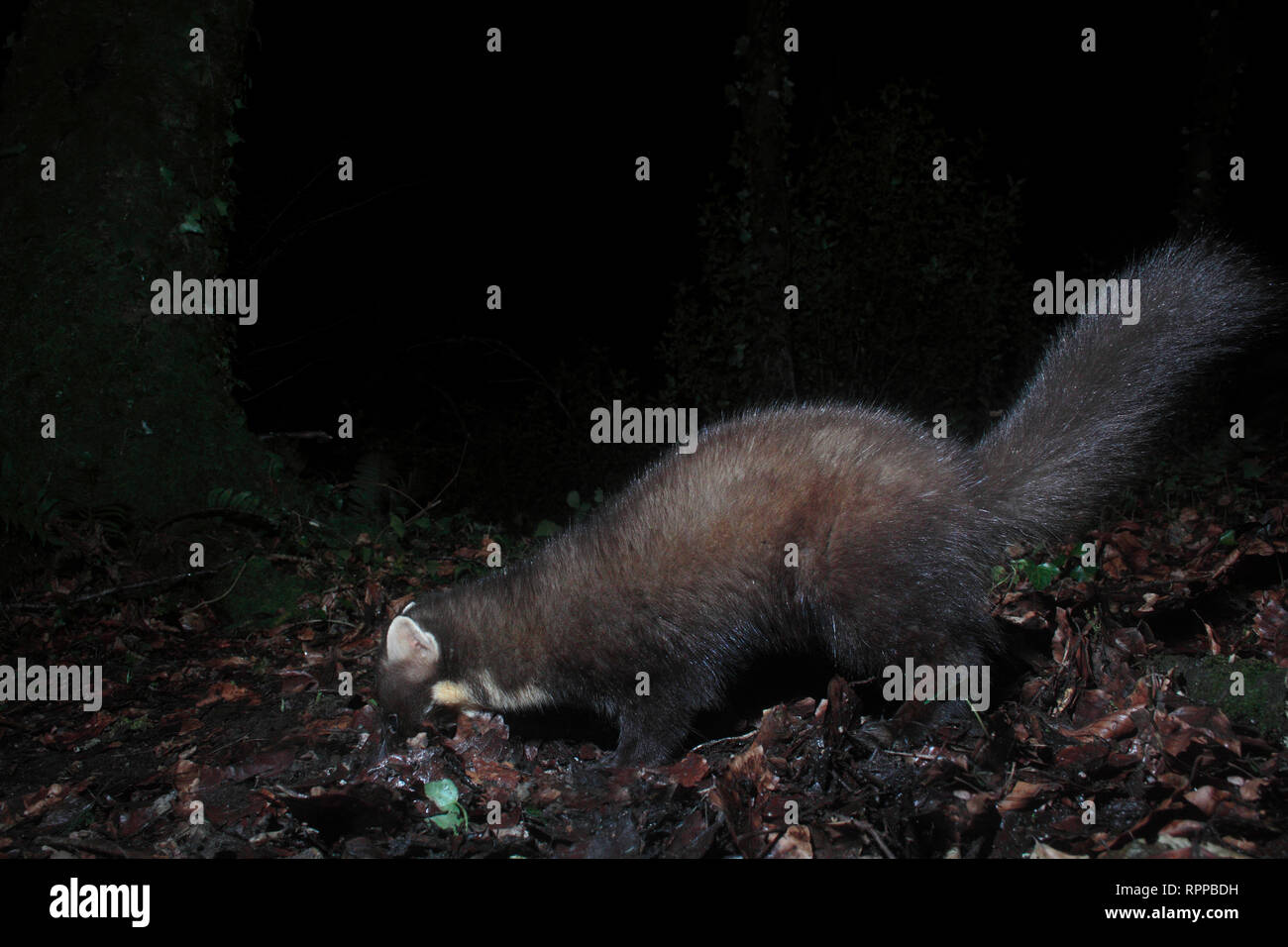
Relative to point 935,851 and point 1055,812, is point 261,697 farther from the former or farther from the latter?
point 1055,812

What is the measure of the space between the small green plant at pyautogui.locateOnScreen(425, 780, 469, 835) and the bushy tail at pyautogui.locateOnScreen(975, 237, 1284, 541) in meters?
2.68

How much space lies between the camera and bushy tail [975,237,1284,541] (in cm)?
373

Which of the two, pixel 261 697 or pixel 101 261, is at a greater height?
pixel 101 261

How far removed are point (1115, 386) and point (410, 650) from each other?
361 centimetres


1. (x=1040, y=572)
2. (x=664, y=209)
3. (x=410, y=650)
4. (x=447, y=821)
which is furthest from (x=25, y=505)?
(x=664, y=209)

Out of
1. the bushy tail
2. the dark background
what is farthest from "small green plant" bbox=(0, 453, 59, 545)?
the bushy tail

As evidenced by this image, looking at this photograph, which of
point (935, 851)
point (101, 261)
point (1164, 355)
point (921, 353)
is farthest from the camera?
point (921, 353)

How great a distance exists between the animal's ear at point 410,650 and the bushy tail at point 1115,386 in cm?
282

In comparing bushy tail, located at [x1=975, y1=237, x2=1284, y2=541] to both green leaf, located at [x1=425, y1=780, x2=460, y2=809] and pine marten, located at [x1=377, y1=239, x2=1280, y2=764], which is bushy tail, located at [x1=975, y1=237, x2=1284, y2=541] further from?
green leaf, located at [x1=425, y1=780, x2=460, y2=809]

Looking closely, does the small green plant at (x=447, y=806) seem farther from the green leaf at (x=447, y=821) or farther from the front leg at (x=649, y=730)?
the front leg at (x=649, y=730)

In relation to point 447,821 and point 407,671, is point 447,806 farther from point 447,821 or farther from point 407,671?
point 407,671

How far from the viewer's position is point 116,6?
5906 mm
